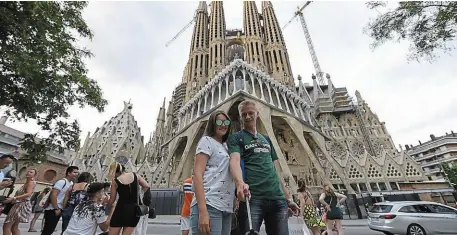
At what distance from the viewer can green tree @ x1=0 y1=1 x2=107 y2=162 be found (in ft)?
15.5

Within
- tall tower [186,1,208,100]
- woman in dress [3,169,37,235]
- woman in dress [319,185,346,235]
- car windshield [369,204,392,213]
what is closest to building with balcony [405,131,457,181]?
tall tower [186,1,208,100]

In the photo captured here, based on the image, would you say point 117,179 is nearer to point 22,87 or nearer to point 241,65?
point 22,87

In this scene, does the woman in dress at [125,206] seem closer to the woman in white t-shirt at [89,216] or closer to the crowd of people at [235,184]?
the woman in white t-shirt at [89,216]

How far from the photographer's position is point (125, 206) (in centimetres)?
266

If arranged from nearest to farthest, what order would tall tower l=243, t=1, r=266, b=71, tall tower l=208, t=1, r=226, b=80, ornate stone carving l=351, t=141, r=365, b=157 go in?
ornate stone carving l=351, t=141, r=365, b=157, tall tower l=208, t=1, r=226, b=80, tall tower l=243, t=1, r=266, b=71

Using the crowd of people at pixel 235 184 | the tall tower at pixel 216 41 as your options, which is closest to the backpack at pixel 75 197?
the crowd of people at pixel 235 184

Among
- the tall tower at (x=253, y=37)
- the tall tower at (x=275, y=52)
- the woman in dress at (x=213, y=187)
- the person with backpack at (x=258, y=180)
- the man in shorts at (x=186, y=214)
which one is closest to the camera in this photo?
the woman in dress at (x=213, y=187)

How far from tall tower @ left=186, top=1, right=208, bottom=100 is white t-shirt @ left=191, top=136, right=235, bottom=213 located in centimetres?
3479

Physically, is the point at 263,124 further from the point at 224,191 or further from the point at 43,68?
the point at 224,191

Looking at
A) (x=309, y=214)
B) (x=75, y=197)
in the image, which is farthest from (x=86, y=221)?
(x=309, y=214)

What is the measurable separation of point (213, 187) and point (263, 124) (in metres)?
21.5

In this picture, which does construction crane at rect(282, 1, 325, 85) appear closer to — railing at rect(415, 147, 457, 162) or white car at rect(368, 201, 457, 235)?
railing at rect(415, 147, 457, 162)

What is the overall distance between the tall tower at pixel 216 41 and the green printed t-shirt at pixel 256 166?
35.8 metres

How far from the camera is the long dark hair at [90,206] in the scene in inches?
119
